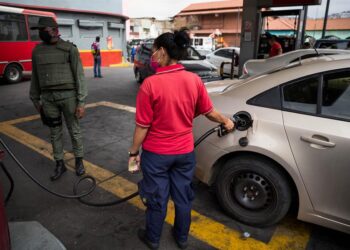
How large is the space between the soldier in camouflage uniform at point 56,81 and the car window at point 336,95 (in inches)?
100

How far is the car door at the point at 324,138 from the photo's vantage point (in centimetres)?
226

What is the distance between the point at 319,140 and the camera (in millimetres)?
2293

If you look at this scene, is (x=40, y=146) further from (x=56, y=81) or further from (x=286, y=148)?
(x=286, y=148)

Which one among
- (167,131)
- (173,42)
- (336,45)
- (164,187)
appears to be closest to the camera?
(173,42)

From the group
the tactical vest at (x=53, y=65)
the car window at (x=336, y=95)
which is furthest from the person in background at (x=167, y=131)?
the tactical vest at (x=53, y=65)

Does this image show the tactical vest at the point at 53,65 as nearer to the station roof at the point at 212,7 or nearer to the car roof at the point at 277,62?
the car roof at the point at 277,62

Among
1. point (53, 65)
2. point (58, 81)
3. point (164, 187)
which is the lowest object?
point (164, 187)

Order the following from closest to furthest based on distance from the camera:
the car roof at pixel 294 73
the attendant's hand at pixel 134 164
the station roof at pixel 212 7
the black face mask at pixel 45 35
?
1. the attendant's hand at pixel 134 164
2. the car roof at pixel 294 73
3. the black face mask at pixel 45 35
4. the station roof at pixel 212 7

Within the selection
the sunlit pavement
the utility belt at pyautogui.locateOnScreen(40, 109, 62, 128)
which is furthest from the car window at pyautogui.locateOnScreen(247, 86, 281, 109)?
the utility belt at pyautogui.locateOnScreen(40, 109, 62, 128)

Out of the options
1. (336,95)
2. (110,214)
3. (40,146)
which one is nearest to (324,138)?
(336,95)

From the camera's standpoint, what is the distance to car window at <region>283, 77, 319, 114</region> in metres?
2.46

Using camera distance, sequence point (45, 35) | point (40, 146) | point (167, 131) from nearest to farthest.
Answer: point (167, 131)
point (45, 35)
point (40, 146)

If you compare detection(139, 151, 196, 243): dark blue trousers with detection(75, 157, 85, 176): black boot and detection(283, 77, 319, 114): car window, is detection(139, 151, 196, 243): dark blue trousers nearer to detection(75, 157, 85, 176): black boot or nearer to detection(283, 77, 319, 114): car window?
detection(283, 77, 319, 114): car window

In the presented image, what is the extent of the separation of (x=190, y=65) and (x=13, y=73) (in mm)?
7018
